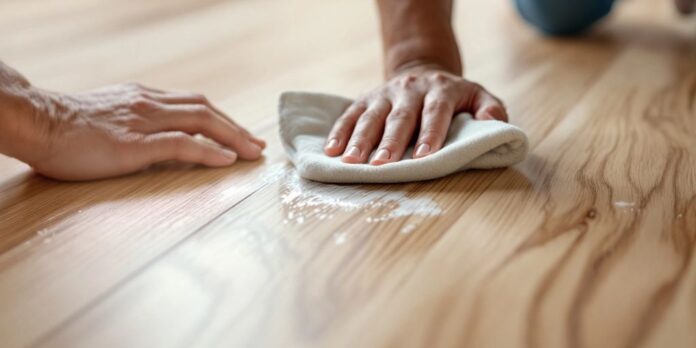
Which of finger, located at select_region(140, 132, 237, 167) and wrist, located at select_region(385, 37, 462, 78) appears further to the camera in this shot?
wrist, located at select_region(385, 37, 462, 78)

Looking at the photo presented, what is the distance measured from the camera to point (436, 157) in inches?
33.8

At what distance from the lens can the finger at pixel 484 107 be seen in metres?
0.96

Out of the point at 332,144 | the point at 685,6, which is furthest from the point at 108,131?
the point at 685,6

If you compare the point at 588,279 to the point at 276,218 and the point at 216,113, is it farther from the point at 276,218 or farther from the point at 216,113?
the point at 216,113

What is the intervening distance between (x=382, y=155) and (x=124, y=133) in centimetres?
34

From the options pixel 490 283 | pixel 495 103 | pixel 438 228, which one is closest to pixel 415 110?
pixel 495 103

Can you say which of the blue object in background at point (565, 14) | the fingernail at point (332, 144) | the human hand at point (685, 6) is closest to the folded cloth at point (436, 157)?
the fingernail at point (332, 144)

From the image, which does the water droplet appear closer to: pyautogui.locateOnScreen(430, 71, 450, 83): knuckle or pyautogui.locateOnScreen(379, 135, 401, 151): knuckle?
pyautogui.locateOnScreen(379, 135, 401, 151): knuckle

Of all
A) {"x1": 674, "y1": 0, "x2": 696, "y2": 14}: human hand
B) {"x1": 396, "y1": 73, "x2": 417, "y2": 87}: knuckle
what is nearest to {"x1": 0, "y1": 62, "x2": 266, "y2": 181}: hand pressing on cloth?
{"x1": 396, "y1": 73, "x2": 417, "y2": 87}: knuckle

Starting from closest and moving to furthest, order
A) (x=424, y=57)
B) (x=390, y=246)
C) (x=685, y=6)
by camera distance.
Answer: (x=390, y=246) → (x=424, y=57) → (x=685, y=6)

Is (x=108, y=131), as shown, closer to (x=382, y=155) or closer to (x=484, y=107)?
(x=382, y=155)

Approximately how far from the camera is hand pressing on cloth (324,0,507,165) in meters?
0.91

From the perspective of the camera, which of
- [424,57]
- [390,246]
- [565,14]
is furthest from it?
[565,14]

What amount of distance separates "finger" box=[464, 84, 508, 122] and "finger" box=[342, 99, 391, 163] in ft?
0.39
